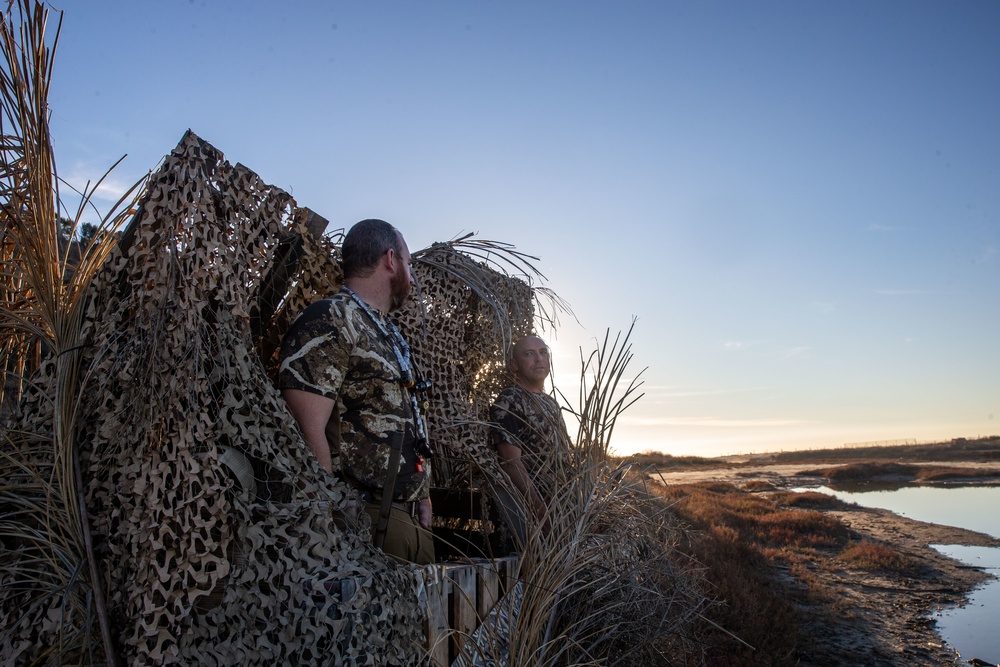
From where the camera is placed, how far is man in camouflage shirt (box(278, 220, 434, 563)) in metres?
2.42

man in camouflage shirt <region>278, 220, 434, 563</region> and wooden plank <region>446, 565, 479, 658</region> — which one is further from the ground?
man in camouflage shirt <region>278, 220, 434, 563</region>

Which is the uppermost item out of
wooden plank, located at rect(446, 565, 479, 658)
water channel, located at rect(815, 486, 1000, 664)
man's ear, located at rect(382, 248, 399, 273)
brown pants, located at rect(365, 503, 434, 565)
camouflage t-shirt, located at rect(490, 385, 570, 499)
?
man's ear, located at rect(382, 248, 399, 273)

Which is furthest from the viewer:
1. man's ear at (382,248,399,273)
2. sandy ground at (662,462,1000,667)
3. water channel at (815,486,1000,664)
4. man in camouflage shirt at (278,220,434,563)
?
water channel at (815,486,1000,664)

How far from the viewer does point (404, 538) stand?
265 cm

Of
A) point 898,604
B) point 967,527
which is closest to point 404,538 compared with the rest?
point 898,604

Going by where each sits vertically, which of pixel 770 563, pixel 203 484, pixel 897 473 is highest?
pixel 203 484

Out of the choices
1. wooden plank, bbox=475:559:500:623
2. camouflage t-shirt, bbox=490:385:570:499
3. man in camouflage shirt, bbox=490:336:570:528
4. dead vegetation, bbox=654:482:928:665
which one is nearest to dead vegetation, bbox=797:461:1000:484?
dead vegetation, bbox=654:482:928:665

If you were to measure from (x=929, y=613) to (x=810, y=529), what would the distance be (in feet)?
17.6

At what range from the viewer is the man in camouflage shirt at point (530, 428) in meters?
3.38

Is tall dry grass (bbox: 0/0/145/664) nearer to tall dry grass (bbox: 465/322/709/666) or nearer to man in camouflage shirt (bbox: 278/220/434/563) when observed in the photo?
man in camouflage shirt (bbox: 278/220/434/563)

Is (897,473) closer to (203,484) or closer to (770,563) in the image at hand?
(770,563)

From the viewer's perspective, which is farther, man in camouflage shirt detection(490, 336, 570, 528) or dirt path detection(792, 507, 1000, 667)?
dirt path detection(792, 507, 1000, 667)

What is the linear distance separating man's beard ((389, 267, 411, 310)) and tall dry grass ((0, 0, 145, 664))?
1.12m

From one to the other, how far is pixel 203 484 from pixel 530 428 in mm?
2224
